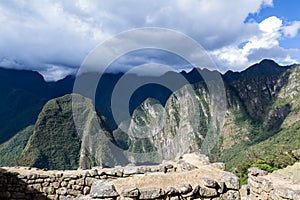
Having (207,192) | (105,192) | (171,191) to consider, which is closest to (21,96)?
(105,192)

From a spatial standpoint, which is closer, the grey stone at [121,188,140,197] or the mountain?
the grey stone at [121,188,140,197]

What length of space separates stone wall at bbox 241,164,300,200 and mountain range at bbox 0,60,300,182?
57.2 meters

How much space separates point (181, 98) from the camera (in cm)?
11438

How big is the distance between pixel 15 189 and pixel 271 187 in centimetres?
688

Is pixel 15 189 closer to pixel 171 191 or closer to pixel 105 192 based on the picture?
pixel 105 192

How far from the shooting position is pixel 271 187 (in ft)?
25.0

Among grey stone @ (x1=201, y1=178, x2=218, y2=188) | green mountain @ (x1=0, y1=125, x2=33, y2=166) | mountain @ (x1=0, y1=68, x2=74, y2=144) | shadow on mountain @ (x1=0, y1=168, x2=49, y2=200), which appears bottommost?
shadow on mountain @ (x1=0, y1=168, x2=49, y2=200)

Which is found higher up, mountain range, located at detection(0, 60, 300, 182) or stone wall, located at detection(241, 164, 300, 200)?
mountain range, located at detection(0, 60, 300, 182)

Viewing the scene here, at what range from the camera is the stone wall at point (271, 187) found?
22.0 feet

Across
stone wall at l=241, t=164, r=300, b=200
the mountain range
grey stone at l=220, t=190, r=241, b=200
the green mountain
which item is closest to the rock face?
the mountain range

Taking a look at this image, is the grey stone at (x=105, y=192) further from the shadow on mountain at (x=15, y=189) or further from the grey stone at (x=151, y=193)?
the shadow on mountain at (x=15, y=189)

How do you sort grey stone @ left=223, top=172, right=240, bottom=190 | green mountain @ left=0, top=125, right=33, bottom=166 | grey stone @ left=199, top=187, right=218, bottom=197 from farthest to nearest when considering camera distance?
green mountain @ left=0, top=125, right=33, bottom=166, grey stone @ left=223, top=172, right=240, bottom=190, grey stone @ left=199, top=187, right=218, bottom=197

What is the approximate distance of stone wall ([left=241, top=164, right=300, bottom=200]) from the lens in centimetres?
670

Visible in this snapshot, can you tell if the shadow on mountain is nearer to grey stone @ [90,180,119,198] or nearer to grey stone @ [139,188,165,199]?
grey stone @ [90,180,119,198]
